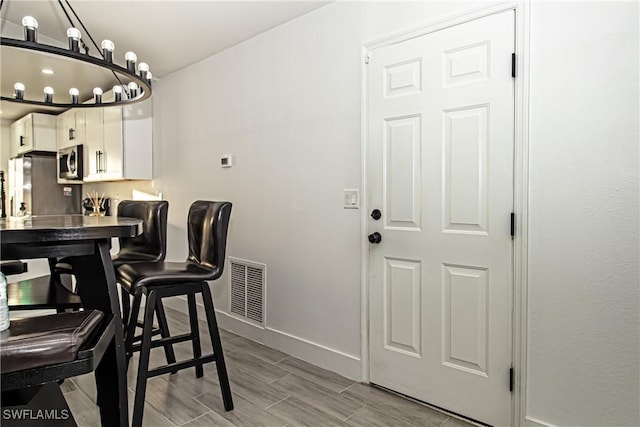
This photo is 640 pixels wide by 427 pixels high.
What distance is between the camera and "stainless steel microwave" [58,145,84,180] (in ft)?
16.0

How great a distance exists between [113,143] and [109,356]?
3368mm

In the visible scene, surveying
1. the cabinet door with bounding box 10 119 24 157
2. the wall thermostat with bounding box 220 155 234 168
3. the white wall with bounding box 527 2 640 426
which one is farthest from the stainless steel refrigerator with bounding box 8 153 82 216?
the white wall with bounding box 527 2 640 426

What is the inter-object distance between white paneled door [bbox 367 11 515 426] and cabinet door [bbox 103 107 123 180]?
2971 millimetres

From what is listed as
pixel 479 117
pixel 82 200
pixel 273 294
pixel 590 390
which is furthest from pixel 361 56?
pixel 82 200

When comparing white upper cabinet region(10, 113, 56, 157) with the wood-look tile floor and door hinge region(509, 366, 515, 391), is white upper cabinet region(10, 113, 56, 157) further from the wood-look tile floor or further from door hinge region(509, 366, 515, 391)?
door hinge region(509, 366, 515, 391)

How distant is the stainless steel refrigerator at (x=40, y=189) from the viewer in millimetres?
5566

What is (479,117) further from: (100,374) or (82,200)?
(82,200)

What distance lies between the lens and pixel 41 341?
3.15 ft

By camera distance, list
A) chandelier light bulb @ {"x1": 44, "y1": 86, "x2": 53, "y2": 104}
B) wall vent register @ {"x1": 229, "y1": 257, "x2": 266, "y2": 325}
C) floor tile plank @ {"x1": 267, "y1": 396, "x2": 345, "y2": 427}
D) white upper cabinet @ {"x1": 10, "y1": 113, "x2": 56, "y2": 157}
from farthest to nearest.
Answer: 1. white upper cabinet @ {"x1": 10, "y1": 113, "x2": 56, "y2": 157}
2. wall vent register @ {"x1": 229, "y1": 257, "x2": 266, "y2": 325}
3. chandelier light bulb @ {"x1": 44, "y1": 86, "x2": 53, "y2": 104}
4. floor tile plank @ {"x1": 267, "y1": 396, "x2": 345, "y2": 427}

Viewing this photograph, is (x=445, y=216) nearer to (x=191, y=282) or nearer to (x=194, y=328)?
(x=191, y=282)

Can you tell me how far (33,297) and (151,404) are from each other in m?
0.86

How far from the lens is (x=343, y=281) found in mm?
2658

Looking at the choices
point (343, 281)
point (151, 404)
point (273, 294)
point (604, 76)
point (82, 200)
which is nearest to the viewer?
point (604, 76)

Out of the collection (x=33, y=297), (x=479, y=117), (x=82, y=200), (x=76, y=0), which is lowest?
(x=33, y=297)
